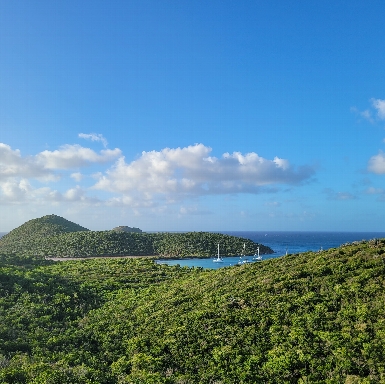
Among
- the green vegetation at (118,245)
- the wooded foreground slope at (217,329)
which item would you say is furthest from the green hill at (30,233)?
the wooded foreground slope at (217,329)

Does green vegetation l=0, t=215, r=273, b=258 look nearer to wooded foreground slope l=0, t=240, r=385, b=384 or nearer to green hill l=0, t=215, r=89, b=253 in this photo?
green hill l=0, t=215, r=89, b=253

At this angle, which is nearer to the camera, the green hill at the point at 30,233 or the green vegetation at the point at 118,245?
the green vegetation at the point at 118,245

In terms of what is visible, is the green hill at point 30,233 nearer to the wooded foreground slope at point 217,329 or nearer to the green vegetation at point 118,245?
the green vegetation at point 118,245

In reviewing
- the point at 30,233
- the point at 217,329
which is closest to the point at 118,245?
the point at 30,233

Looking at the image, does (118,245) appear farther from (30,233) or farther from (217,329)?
(217,329)

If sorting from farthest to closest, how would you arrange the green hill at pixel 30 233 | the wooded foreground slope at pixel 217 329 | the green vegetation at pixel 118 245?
1. the green hill at pixel 30 233
2. the green vegetation at pixel 118 245
3. the wooded foreground slope at pixel 217 329
